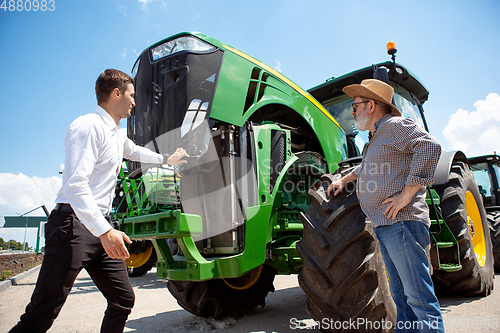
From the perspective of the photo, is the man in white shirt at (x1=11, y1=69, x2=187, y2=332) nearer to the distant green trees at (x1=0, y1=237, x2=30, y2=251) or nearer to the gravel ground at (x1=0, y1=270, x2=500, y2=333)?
the gravel ground at (x1=0, y1=270, x2=500, y2=333)

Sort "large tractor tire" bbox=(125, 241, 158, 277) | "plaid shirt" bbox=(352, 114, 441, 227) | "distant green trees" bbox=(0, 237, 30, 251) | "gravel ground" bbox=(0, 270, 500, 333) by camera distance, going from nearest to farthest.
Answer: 1. "plaid shirt" bbox=(352, 114, 441, 227)
2. "gravel ground" bbox=(0, 270, 500, 333)
3. "large tractor tire" bbox=(125, 241, 158, 277)
4. "distant green trees" bbox=(0, 237, 30, 251)

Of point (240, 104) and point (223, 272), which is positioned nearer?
point (223, 272)

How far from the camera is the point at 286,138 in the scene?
3.56 meters

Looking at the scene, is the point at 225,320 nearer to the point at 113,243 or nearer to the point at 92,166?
the point at 113,243

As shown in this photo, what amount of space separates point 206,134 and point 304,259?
1319 mm

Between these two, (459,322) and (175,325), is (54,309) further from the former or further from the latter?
(459,322)

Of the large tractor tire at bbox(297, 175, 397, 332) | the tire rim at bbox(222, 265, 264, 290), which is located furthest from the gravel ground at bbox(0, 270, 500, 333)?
the large tractor tire at bbox(297, 175, 397, 332)

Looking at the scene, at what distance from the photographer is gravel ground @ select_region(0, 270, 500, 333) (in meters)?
3.38

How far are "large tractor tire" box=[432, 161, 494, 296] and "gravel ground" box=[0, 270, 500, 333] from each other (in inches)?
7.4

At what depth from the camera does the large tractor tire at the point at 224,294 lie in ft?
11.5

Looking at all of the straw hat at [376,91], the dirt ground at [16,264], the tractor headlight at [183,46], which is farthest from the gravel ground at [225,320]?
the dirt ground at [16,264]

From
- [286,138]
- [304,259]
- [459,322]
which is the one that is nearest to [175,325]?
[304,259]

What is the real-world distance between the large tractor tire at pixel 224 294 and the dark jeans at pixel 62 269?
5.01 feet

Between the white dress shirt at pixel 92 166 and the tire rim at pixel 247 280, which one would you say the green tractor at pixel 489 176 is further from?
the white dress shirt at pixel 92 166
